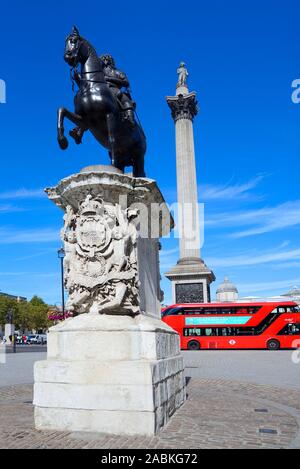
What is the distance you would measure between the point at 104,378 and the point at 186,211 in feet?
87.5

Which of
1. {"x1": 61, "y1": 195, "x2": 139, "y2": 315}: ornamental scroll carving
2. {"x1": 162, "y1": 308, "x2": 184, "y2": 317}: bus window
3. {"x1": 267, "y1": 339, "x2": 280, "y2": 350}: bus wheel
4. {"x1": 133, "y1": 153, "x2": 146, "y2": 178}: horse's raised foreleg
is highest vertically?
{"x1": 133, "y1": 153, "x2": 146, "y2": 178}: horse's raised foreleg

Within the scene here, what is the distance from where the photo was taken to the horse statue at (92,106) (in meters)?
7.26

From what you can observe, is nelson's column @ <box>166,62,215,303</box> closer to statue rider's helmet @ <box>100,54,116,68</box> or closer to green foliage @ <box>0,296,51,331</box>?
statue rider's helmet @ <box>100,54,116,68</box>

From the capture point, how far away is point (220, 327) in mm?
27234

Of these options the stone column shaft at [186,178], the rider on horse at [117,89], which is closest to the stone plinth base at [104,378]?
the rider on horse at [117,89]

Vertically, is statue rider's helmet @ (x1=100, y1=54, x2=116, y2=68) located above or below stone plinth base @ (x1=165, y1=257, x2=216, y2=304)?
above

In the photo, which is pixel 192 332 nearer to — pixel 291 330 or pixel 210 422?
pixel 291 330

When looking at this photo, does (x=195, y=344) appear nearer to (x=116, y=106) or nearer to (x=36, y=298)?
(x=116, y=106)

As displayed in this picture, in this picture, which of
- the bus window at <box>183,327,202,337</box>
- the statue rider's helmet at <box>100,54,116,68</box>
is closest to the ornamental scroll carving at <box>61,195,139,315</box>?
the statue rider's helmet at <box>100,54,116,68</box>

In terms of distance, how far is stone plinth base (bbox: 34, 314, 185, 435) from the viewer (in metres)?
5.78

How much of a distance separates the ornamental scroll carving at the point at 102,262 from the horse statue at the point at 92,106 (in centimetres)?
121

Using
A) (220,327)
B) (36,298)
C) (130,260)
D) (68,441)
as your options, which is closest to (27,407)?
(68,441)

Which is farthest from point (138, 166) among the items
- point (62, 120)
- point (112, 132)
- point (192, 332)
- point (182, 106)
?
point (182, 106)

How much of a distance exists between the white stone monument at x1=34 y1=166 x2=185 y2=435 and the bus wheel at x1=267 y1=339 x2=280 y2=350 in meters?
21.0
